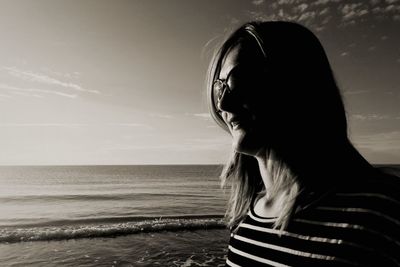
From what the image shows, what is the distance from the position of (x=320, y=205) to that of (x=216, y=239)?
54.3ft

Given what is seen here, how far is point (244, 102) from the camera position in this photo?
1658 mm

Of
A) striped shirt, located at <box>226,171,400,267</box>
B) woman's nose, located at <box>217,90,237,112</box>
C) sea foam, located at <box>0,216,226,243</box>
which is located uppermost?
woman's nose, located at <box>217,90,237,112</box>

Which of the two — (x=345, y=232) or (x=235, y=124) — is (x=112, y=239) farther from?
(x=345, y=232)

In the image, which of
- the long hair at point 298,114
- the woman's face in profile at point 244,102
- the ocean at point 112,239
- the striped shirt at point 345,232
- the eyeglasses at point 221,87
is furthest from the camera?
the ocean at point 112,239

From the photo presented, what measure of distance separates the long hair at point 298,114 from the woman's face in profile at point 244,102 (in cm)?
5

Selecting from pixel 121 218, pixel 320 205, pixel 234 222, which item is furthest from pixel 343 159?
pixel 121 218

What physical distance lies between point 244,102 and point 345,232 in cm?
78

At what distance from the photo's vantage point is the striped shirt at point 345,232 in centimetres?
106

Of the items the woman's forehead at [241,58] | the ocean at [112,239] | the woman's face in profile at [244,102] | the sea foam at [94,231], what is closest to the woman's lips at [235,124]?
the woman's face in profile at [244,102]

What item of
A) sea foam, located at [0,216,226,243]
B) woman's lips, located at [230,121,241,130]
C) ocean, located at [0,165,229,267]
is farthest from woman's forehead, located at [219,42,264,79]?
sea foam, located at [0,216,226,243]

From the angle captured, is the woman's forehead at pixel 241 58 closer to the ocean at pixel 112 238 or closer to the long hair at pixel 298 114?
the long hair at pixel 298 114

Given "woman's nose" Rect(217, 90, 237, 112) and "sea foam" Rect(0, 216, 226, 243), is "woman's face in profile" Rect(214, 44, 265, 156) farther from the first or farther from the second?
"sea foam" Rect(0, 216, 226, 243)

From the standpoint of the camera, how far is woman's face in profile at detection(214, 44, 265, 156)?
5.31 ft

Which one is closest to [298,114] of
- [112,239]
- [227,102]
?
[227,102]
